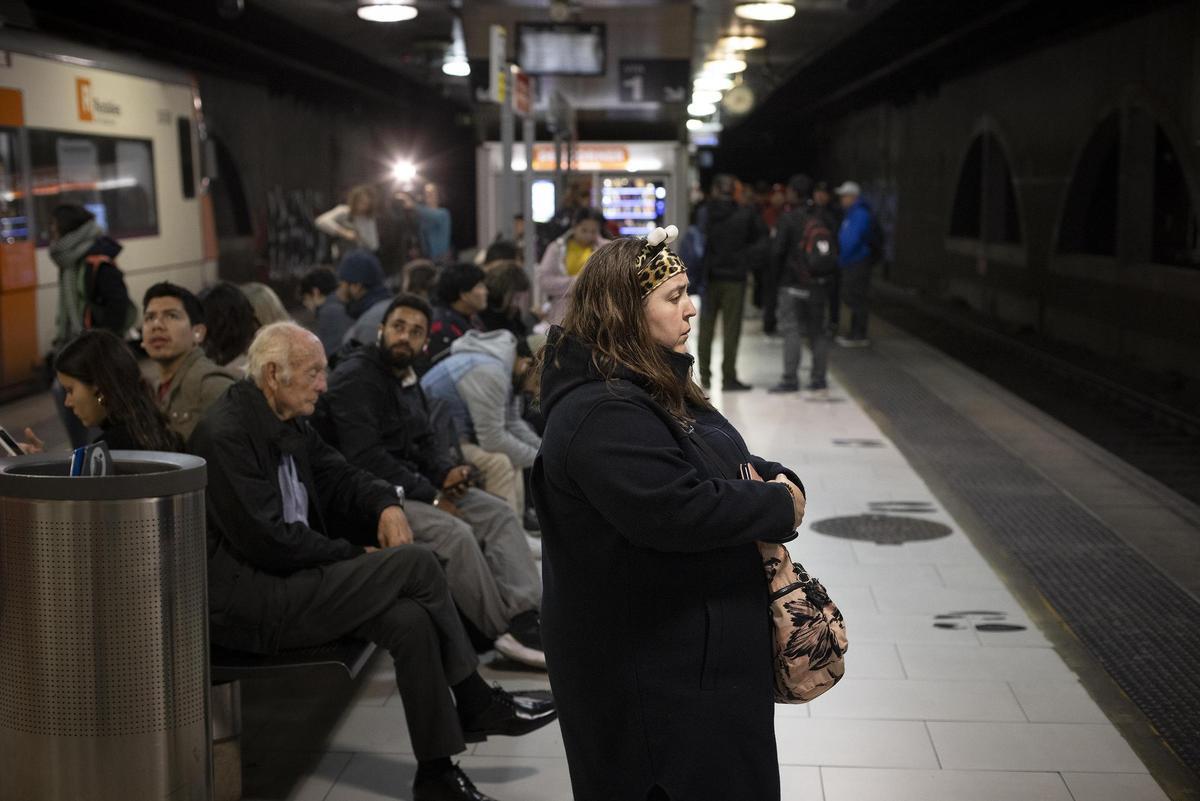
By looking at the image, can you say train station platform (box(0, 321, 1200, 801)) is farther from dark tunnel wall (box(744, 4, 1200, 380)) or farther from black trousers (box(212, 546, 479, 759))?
dark tunnel wall (box(744, 4, 1200, 380))

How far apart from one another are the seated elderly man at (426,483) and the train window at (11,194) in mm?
7722

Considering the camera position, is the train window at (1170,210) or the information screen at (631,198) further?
the information screen at (631,198)

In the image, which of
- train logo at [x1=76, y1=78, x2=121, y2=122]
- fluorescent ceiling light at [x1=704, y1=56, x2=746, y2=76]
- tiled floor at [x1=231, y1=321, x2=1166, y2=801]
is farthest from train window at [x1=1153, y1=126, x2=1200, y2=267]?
fluorescent ceiling light at [x1=704, y1=56, x2=746, y2=76]

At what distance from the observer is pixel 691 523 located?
2.59 meters

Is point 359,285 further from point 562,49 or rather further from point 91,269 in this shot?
point 562,49

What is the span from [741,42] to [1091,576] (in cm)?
1823

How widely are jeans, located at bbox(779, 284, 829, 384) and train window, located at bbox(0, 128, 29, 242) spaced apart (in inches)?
269

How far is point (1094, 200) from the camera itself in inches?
794

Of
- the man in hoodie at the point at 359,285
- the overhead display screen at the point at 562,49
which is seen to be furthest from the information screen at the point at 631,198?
the man in hoodie at the point at 359,285

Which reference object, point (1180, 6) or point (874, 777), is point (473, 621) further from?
point (1180, 6)

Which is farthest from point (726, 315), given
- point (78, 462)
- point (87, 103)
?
point (78, 462)

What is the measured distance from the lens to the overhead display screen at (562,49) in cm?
1634

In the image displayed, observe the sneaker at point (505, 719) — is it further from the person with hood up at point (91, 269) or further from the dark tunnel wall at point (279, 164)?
the dark tunnel wall at point (279, 164)

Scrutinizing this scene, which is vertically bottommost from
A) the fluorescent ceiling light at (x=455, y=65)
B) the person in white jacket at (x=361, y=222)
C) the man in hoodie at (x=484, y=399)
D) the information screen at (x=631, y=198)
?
the man in hoodie at (x=484, y=399)
